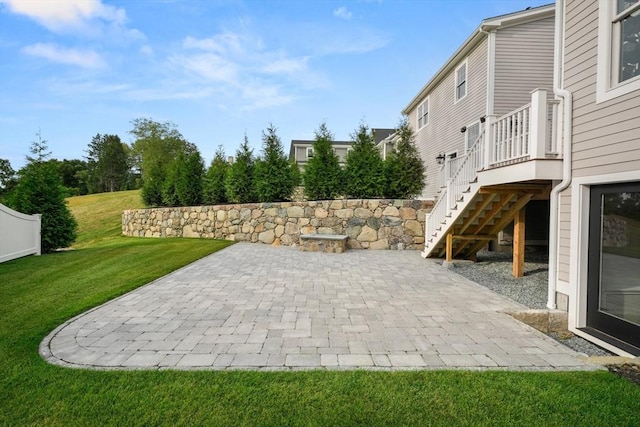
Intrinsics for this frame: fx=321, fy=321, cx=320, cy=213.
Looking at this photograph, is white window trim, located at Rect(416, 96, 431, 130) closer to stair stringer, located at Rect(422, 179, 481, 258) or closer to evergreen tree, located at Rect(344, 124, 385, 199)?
evergreen tree, located at Rect(344, 124, 385, 199)

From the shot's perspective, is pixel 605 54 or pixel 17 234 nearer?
pixel 605 54

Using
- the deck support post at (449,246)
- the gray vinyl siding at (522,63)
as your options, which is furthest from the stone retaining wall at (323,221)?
the gray vinyl siding at (522,63)

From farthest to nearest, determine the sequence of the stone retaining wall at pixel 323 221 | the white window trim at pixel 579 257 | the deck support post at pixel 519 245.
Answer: the stone retaining wall at pixel 323 221
the deck support post at pixel 519 245
the white window trim at pixel 579 257

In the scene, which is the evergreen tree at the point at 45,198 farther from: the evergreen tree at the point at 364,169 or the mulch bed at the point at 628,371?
the mulch bed at the point at 628,371

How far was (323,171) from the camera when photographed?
11.2 meters

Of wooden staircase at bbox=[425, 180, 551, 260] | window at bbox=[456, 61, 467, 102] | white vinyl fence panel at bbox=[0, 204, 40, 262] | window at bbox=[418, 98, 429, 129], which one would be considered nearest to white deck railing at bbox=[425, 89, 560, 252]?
wooden staircase at bbox=[425, 180, 551, 260]

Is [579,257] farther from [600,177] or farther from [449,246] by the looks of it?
[449,246]

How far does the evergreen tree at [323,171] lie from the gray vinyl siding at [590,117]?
7.42 metres

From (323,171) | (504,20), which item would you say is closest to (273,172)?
(323,171)

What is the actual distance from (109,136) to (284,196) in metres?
52.2

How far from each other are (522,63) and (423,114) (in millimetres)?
5855

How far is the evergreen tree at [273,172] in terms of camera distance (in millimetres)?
11742

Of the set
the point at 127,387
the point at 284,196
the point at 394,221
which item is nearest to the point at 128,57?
the point at 284,196

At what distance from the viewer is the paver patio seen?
9.66 ft
